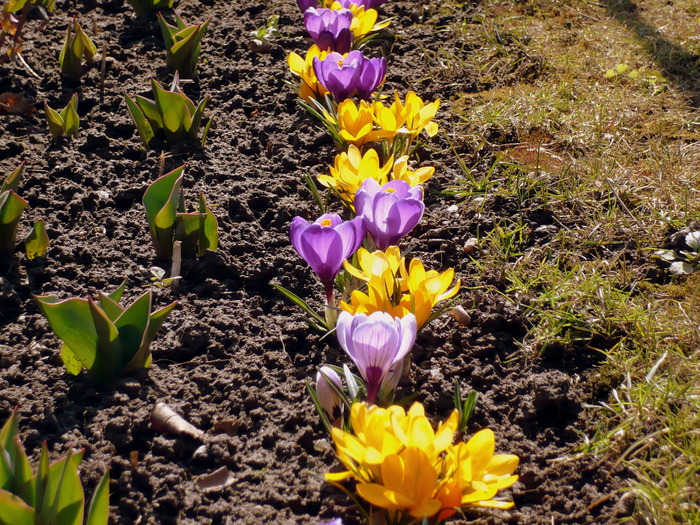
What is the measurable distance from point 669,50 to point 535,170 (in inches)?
48.9

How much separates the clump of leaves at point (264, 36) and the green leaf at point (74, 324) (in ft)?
6.46

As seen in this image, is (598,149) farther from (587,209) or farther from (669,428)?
(669,428)

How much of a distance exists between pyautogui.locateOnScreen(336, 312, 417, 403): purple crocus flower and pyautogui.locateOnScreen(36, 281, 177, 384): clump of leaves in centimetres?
44

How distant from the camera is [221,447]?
5.56ft

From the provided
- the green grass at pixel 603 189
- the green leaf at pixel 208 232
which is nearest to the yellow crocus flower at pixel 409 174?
the green grass at pixel 603 189

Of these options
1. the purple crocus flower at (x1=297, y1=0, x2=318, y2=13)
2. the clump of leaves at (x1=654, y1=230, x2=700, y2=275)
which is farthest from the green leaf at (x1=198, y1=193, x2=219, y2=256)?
the purple crocus flower at (x1=297, y1=0, x2=318, y2=13)

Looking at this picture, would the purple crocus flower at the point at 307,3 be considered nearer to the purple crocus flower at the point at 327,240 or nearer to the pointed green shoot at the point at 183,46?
the pointed green shoot at the point at 183,46

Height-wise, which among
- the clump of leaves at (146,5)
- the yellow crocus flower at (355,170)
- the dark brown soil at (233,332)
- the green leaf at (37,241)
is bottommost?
the dark brown soil at (233,332)

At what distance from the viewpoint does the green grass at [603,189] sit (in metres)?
1.74

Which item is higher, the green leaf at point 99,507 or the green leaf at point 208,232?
the green leaf at point 99,507

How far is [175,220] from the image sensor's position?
2205mm

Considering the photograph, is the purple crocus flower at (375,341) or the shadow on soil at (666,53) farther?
the shadow on soil at (666,53)

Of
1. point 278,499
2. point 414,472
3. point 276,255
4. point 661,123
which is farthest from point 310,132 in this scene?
point 414,472

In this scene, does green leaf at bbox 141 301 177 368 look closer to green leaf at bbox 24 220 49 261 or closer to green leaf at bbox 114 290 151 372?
green leaf at bbox 114 290 151 372
